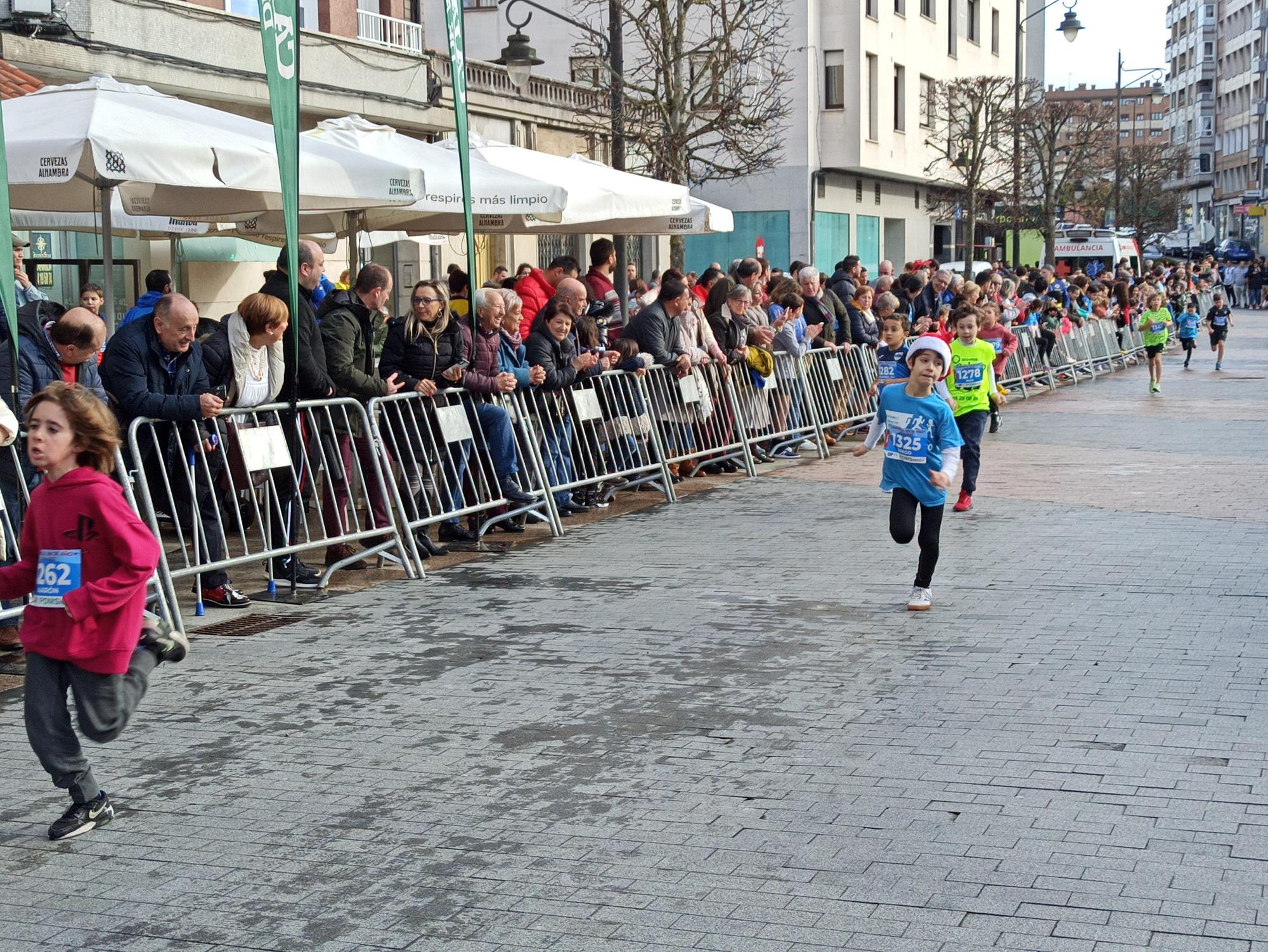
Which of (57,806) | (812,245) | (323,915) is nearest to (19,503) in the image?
(57,806)

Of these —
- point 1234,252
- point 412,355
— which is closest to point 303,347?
point 412,355

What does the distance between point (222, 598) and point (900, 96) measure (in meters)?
39.7

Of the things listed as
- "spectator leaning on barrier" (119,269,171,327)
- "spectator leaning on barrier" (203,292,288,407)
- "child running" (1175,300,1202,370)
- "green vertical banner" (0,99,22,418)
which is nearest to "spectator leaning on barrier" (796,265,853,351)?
"spectator leaning on barrier" (119,269,171,327)

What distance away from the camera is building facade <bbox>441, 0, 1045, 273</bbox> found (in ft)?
Answer: 137

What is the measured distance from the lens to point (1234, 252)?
82.8m

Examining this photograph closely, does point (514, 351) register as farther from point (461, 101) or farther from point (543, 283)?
point (543, 283)

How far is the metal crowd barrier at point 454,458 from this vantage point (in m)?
10.5

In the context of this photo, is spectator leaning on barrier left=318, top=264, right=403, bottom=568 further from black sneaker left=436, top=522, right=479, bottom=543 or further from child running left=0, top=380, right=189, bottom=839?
child running left=0, top=380, right=189, bottom=839

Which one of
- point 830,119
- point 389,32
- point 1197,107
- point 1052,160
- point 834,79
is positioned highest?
point 1197,107

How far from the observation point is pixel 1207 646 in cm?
762

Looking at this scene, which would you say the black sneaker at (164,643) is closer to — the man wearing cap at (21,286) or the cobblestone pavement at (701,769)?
the cobblestone pavement at (701,769)

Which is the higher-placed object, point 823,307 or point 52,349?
point 52,349

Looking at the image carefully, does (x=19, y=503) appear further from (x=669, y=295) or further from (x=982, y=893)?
(x=669, y=295)

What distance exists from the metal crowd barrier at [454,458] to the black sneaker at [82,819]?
4.66 meters
